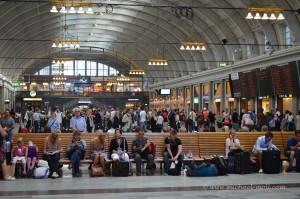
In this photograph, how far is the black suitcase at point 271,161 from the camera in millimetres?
14125

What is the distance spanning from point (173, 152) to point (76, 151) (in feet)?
9.01

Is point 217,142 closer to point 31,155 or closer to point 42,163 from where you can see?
point 42,163

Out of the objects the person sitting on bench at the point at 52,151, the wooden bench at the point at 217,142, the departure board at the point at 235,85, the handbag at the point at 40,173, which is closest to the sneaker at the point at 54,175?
the person sitting on bench at the point at 52,151

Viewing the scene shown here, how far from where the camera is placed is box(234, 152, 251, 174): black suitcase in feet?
46.0

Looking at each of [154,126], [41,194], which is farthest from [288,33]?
[41,194]

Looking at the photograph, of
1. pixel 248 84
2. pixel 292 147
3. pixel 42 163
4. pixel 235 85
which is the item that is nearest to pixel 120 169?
pixel 42 163

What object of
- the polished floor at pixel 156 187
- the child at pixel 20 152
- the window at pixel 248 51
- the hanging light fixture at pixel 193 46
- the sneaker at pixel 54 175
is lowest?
the polished floor at pixel 156 187

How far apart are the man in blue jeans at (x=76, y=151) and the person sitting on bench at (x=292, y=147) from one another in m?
5.91

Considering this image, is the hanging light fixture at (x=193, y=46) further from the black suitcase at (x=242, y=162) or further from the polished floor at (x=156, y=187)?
the polished floor at (x=156, y=187)

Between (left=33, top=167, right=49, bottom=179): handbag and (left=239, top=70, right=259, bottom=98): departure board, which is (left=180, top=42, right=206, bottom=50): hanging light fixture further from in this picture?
(left=33, top=167, right=49, bottom=179): handbag

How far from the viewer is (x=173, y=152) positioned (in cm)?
1438

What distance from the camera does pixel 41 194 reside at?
428 inches

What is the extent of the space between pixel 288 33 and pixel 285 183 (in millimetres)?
24294

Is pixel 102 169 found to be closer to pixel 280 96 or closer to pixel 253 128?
pixel 253 128
